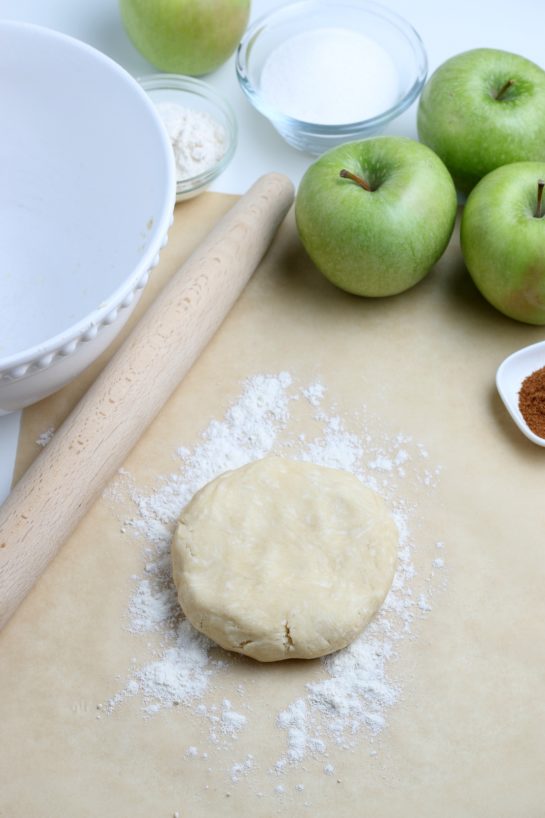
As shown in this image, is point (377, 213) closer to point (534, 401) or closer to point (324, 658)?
point (534, 401)

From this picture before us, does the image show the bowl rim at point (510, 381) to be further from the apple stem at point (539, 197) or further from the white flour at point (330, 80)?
the white flour at point (330, 80)

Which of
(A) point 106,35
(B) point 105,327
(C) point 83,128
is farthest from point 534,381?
(A) point 106,35

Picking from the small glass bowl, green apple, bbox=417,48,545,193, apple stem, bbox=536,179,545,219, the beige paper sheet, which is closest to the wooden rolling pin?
the beige paper sheet

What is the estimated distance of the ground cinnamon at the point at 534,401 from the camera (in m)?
1.43

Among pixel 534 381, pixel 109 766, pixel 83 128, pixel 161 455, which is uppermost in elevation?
pixel 83 128

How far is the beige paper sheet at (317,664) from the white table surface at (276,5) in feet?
1.05

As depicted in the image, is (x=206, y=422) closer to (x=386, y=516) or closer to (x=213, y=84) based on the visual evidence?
(x=386, y=516)

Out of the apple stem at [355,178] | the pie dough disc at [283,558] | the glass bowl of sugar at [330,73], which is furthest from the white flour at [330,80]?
the pie dough disc at [283,558]

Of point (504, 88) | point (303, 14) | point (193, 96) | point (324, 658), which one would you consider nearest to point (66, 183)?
point (193, 96)

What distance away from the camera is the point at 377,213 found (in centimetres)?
142

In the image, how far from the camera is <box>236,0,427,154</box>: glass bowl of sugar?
5.40 ft

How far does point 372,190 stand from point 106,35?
2.38 feet

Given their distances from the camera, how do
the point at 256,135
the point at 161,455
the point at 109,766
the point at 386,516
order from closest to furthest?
the point at 109,766 < the point at 386,516 < the point at 161,455 < the point at 256,135

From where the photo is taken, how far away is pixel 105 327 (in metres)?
1.24
